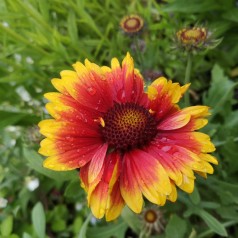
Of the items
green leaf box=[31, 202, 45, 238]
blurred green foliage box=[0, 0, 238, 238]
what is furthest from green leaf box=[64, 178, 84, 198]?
green leaf box=[31, 202, 45, 238]

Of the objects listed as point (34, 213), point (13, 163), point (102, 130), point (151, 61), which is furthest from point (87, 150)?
point (151, 61)

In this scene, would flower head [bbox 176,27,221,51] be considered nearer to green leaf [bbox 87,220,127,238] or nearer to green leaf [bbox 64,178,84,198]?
green leaf [bbox 64,178,84,198]

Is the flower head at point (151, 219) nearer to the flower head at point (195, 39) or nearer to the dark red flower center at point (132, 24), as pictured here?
the flower head at point (195, 39)

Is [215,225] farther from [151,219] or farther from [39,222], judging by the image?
[39,222]

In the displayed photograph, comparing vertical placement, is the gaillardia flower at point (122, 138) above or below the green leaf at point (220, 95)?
below

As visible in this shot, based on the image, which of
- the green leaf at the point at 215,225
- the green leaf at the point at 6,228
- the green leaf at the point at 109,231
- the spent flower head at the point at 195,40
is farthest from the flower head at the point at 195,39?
the green leaf at the point at 6,228

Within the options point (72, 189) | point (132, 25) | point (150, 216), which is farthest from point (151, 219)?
point (132, 25)
